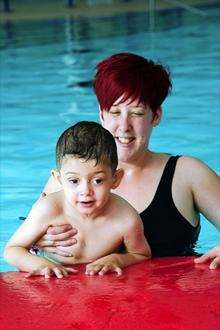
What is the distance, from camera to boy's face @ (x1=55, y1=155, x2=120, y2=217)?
2.59 m

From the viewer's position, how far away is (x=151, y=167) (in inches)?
129

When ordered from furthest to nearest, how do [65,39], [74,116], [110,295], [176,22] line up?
[176,22] < [65,39] < [74,116] < [110,295]

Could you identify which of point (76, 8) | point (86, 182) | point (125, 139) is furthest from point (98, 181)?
point (76, 8)

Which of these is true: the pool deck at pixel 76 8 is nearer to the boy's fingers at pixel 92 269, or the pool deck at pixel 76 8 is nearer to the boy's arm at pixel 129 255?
the boy's arm at pixel 129 255

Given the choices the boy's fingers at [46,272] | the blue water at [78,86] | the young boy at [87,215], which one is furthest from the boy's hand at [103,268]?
the blue water at [78,86]

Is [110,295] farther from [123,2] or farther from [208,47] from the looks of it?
[123,2]

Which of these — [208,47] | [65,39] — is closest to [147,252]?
[208,47]

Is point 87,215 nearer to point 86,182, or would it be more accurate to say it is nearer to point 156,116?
point 86,182

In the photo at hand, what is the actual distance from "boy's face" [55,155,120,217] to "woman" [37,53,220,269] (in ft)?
1.62

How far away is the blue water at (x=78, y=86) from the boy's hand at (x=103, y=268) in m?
2.16

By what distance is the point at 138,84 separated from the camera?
308cm

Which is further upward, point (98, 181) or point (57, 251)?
point (98, 181)

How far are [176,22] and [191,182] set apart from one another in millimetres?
12890

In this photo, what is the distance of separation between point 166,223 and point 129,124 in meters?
0.36
